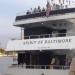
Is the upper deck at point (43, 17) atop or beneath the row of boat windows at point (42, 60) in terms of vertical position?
atop

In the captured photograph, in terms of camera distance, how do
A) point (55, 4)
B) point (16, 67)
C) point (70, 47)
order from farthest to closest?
point (55, 4) < point (16, 67) < point (70, 47)

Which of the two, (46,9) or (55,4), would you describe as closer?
(46,9)

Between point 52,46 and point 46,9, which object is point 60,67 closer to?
point 52,46

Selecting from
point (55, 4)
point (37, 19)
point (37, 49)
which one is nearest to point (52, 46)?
point (37, 49)

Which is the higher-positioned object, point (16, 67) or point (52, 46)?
point (52, 46)

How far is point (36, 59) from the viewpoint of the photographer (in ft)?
88.3

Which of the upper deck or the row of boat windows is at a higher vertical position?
the upper deck

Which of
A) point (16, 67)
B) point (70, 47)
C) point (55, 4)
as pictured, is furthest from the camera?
point (55, 4)

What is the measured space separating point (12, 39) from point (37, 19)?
2354mm

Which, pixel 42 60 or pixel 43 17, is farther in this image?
pixel 42 60

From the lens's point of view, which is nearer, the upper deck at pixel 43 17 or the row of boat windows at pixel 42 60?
the upper deck at pixel 43 17

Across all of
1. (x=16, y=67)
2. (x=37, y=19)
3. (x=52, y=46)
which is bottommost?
(x=16, y=67)

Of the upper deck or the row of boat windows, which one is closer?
the upper deck

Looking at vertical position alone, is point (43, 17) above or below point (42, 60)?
above
